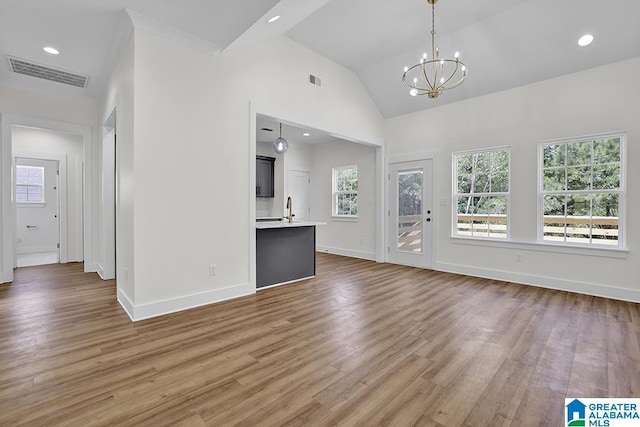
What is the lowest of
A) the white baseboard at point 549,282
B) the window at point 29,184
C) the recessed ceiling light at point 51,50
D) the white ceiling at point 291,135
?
the white baseboard at point 549,282

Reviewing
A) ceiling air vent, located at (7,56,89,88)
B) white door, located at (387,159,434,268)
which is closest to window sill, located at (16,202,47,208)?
ceiling air vent, located at (7,56,89,88)

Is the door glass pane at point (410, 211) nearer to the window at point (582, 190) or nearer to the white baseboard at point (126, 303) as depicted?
the window at point (582, 190)

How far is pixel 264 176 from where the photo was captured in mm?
7703

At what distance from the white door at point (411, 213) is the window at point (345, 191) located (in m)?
1.08

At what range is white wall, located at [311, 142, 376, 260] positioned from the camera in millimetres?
6769

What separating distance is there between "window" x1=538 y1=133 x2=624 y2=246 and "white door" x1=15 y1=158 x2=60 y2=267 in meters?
9.45

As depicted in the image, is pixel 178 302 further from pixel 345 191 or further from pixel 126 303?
pixel 345 191

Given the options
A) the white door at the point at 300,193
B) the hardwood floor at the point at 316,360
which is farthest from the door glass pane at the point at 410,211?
the white door at the point at 300,193

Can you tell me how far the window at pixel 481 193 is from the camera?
194 inches

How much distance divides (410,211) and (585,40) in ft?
11.5

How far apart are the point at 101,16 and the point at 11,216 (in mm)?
3675

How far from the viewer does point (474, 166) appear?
5238mm

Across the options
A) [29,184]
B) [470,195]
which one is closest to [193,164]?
[470,195]

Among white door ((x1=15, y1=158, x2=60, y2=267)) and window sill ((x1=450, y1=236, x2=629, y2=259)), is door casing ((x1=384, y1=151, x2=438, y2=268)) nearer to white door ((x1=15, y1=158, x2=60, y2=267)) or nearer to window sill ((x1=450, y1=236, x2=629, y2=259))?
window sill ((x1=450, y1=236, x2=629, y2=259))
